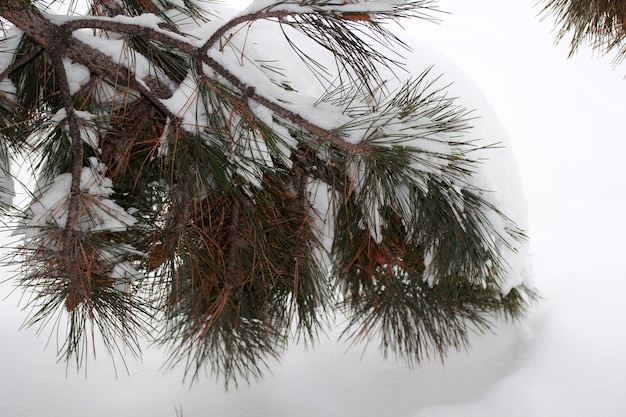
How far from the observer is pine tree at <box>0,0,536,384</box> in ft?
2.30

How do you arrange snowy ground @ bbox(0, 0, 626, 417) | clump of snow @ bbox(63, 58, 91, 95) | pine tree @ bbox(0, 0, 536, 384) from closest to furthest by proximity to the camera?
A: pine tree @ bbox(0, 0, 536, 384), clump of snow @ bbox(63, 58, 91, 95), snowy ground @ bbox(0, 0, 626, 417)

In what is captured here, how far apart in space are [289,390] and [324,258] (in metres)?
0.49

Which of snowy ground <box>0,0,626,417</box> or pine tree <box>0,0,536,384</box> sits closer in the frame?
pine tree <box>0,0,536,384</box>

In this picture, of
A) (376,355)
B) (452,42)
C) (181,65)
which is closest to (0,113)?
(181,65)

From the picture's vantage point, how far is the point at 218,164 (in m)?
0.73

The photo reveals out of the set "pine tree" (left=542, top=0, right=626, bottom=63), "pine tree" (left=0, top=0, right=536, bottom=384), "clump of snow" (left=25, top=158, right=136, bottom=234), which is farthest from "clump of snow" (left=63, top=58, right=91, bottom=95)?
"pine tree" (left=542, top=0, right=626, bottom=63)

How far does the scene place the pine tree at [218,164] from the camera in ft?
2.30

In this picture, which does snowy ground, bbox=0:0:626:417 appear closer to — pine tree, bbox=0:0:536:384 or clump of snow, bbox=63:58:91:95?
pine tree, bbox=0:0:536:384

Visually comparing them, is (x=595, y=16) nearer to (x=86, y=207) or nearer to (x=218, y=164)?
(x=218, y=164)

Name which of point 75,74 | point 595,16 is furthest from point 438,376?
point 75,74

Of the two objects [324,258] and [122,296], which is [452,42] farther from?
[122,296]

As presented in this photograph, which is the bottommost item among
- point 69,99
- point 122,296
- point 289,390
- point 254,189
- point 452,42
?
point 289,390

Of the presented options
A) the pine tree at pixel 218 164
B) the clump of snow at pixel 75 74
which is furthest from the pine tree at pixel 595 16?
the clump of snow at pixel 75 74

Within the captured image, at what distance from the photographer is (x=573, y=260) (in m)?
1.84
